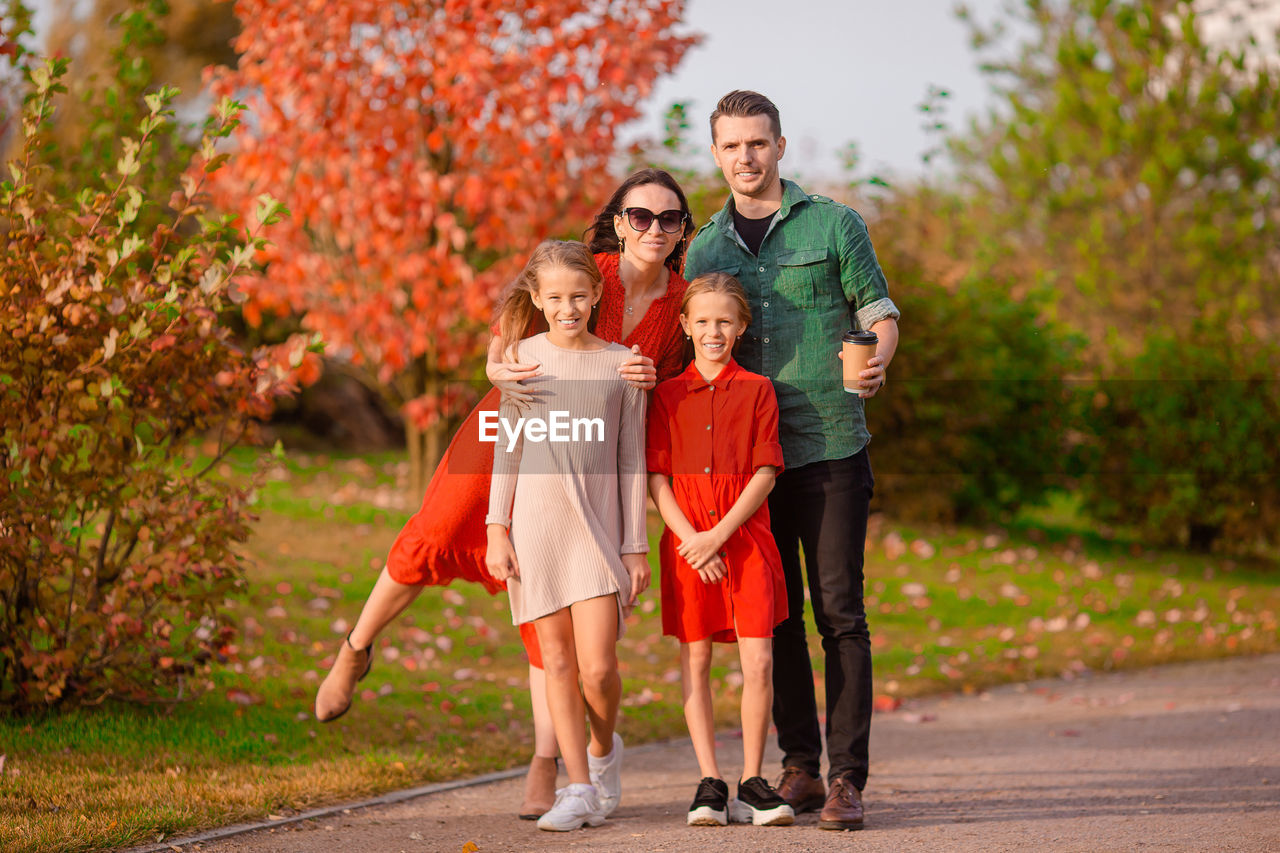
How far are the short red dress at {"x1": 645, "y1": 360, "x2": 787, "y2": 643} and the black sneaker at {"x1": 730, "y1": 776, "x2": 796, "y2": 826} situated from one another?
18.9 inches

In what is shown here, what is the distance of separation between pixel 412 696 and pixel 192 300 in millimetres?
2203

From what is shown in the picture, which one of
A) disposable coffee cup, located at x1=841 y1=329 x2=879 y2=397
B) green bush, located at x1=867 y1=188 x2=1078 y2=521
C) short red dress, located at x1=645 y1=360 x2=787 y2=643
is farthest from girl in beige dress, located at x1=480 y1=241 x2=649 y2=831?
green bush, located at x1=867 y1=188 x2=1078 y2=521

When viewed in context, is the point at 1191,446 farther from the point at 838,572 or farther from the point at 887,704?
the point at 838,572

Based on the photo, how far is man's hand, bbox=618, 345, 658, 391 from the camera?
12.0 feet

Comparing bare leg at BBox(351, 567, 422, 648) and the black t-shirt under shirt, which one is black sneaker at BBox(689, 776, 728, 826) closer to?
bare leg at BBox(351, 567, 422, 648)

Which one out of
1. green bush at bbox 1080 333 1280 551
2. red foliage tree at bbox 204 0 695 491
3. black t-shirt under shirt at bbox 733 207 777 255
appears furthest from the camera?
green bush at bbox 1080 333 1280 551

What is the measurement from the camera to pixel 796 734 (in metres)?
4.07

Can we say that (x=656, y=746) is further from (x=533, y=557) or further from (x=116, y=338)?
(x=116, y=338)

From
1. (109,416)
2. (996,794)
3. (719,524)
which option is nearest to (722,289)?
(719,524)

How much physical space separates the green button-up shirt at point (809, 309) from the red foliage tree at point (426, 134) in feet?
16.3

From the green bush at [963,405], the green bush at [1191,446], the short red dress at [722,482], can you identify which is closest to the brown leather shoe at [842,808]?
the short red dress at [722,482]

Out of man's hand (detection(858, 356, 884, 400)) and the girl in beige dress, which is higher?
man's hand (detection(858, 356, 884, 400))

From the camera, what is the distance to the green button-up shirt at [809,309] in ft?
12.6

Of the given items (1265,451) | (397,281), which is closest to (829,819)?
(397,281)
